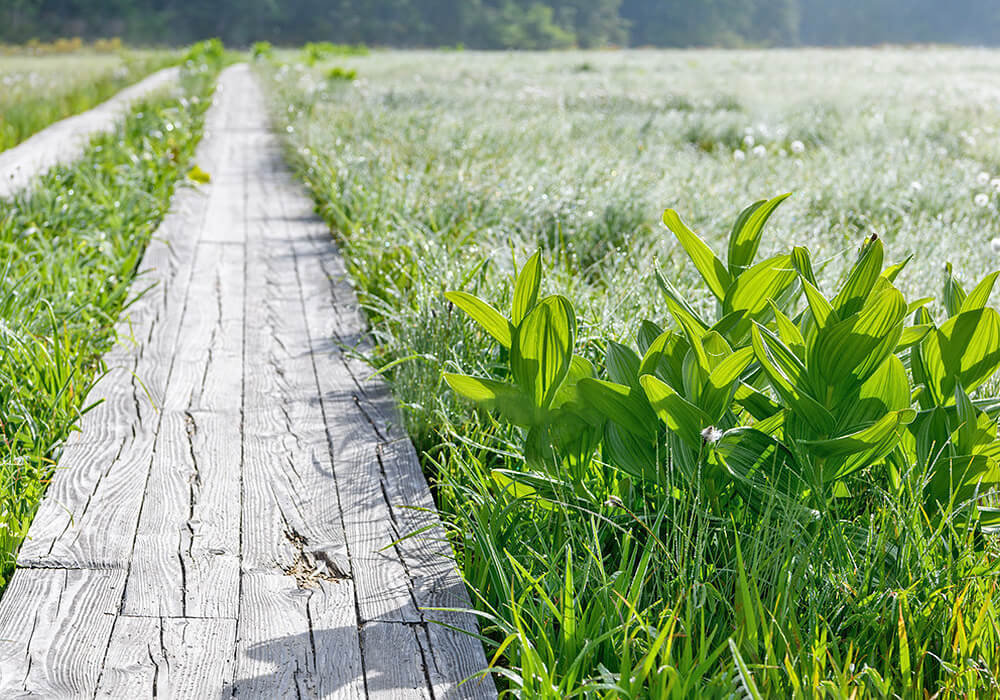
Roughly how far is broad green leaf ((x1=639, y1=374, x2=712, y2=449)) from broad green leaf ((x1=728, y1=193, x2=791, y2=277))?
495 millimetres

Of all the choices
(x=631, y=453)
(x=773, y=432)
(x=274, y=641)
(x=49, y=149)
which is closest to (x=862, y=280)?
(x=773, y=432)

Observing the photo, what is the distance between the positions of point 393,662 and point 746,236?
3.98ft

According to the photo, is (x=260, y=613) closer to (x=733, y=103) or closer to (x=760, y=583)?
(x=760, y=583)

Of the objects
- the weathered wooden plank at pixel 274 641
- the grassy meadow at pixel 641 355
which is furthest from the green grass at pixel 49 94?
the weathered wooden plank at pixel 274 641

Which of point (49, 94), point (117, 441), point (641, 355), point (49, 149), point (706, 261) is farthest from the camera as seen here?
point (49, 94)

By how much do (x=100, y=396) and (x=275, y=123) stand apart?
7843mm

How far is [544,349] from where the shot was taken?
154cm

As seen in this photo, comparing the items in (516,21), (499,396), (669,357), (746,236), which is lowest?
(499,396)

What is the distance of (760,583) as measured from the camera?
156 cm

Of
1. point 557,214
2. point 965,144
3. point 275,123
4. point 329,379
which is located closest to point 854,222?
point 557,214

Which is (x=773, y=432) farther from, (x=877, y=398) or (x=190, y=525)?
(x=190, y=525)

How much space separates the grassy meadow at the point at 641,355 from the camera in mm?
1405

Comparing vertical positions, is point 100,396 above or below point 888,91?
below

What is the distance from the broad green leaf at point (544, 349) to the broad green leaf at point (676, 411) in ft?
0.62
